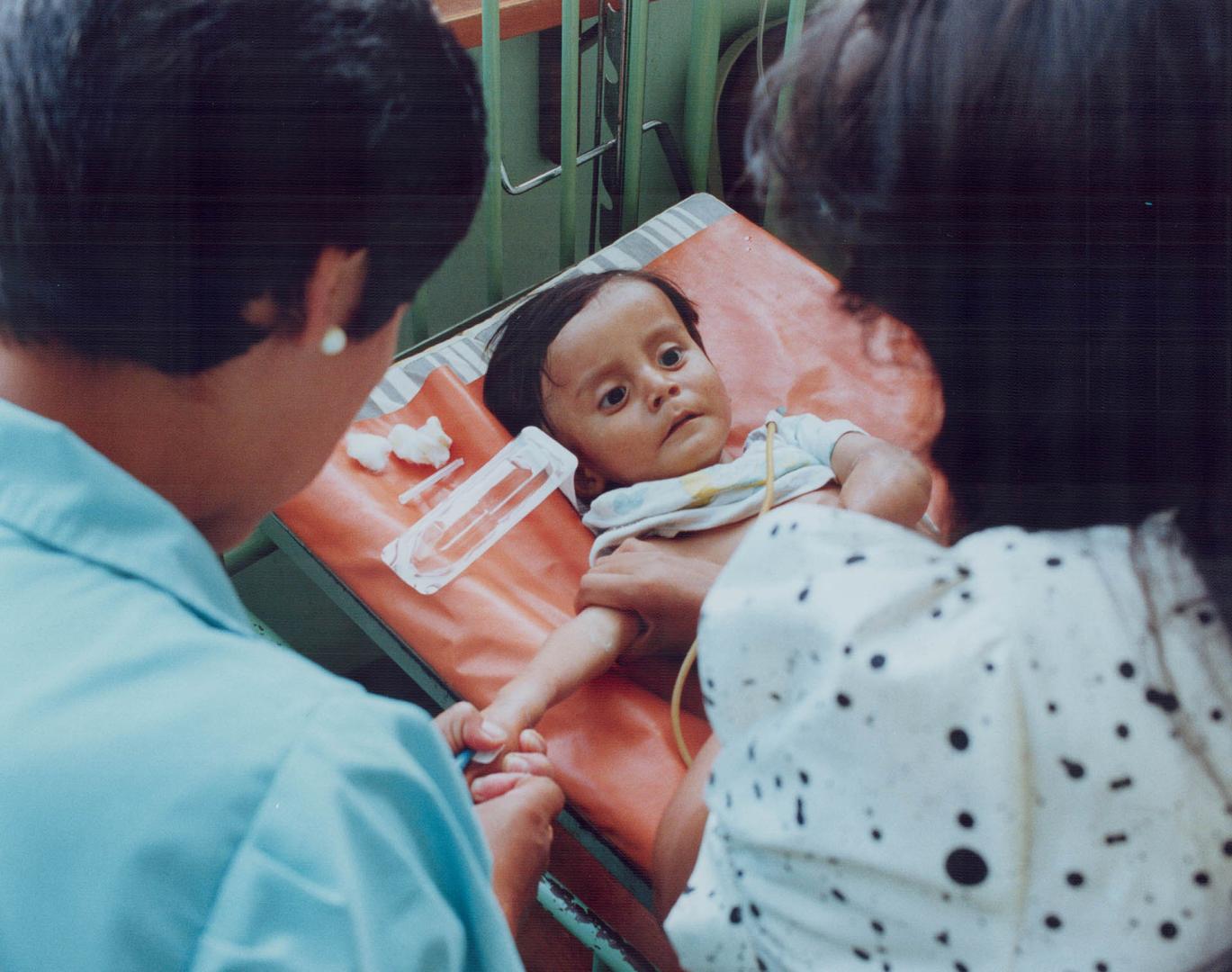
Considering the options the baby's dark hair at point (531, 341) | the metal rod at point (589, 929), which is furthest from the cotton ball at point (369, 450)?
the metal rod at point (589, 929)

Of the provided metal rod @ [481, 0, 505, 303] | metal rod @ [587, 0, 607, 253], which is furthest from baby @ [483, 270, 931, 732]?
metal rod @ [587, 0, 607, 253]

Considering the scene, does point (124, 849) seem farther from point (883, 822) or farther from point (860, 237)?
point (860, 237)

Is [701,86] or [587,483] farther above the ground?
[701,86]

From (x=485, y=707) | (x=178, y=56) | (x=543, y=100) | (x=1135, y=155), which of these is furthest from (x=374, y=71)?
(x=543, y=100)

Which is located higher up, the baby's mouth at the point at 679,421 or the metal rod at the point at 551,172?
the metal rod at the point at 551,172

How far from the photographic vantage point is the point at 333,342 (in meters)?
0.59

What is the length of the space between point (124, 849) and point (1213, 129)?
584mm

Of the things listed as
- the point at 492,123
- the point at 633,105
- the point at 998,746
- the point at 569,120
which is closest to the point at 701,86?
the point at 633,105

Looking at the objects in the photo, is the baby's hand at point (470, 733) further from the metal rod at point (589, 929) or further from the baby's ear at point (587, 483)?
the baby's ear at point (587, 483)

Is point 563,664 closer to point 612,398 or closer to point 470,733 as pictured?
point 470,733

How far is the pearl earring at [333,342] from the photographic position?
23.1 inches

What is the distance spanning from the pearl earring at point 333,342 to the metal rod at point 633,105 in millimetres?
947

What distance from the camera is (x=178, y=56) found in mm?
488

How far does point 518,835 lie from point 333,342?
0.42 metres
